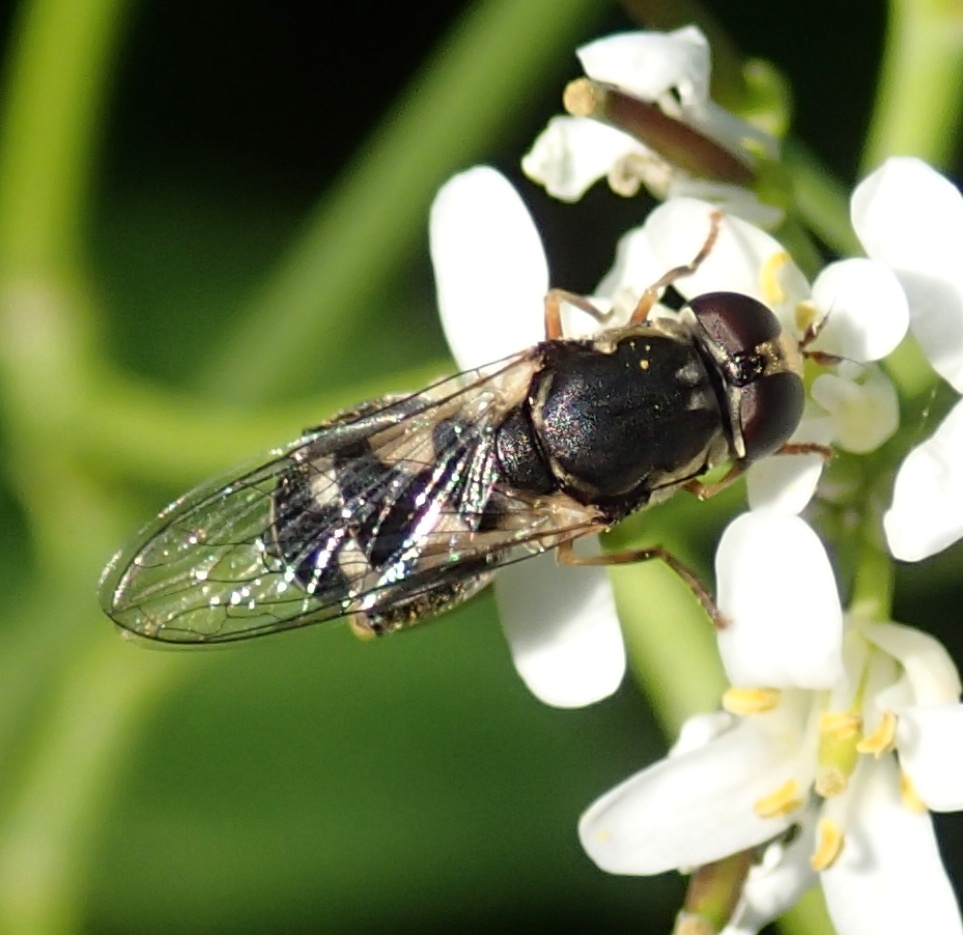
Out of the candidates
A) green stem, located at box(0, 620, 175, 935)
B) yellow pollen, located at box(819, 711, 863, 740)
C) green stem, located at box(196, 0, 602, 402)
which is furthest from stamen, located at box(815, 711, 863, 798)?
green stem, located at box(196, 0, 602, 402)

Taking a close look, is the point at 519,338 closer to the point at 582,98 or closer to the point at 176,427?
the point at 582,98

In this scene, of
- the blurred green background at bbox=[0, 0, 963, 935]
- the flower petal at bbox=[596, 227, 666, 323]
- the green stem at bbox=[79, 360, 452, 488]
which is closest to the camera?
the flower petal at bbox=[596, 227, 666, 323]

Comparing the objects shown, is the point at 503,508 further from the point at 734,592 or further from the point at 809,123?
the point at 809,123

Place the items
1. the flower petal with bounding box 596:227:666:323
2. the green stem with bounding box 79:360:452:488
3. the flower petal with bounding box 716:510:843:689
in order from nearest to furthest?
the flower petal with bounding box 716:510:843:689 → the flower petal with bounding box 596:227:666:323 → the green stem with bounding box 79:360:452:488

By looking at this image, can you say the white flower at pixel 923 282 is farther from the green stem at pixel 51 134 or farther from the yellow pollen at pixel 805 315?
the green stem at pixel 51 134

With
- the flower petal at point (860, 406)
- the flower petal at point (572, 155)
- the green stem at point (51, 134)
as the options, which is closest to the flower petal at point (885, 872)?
the flower petal at point (860, 406)

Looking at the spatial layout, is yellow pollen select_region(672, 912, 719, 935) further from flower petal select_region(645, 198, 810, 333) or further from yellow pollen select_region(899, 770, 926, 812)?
flower petal select_region(645, 198, 810, 333)

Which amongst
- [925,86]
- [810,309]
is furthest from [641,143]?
[925,86]
